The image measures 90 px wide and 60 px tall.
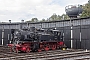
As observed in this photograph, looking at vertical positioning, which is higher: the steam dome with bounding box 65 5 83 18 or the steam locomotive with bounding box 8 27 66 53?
the steam dome with bounding box 65 5 83 18

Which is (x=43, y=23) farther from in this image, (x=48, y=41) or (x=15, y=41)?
(x=15, y=41)

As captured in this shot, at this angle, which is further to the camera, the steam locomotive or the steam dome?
the steam dome

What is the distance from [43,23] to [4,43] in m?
9.29

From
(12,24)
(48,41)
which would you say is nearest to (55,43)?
(48,41)

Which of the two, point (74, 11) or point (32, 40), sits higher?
point (74, 11)

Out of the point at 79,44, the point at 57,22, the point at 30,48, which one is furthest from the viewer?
the point at 57,22

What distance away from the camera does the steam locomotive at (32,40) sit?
20828mm

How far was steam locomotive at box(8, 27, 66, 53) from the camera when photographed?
68.3ft

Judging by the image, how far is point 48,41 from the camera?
24.0 metres

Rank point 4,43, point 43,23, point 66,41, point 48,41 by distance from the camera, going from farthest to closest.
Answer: point 4,43
point 43,23
point 66,41
point 48,41

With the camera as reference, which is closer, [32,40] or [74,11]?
[32,40]

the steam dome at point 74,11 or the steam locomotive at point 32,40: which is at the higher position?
the steam dome at point 74,11

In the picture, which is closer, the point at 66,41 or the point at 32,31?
the point at 32,31

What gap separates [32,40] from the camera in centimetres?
2172
